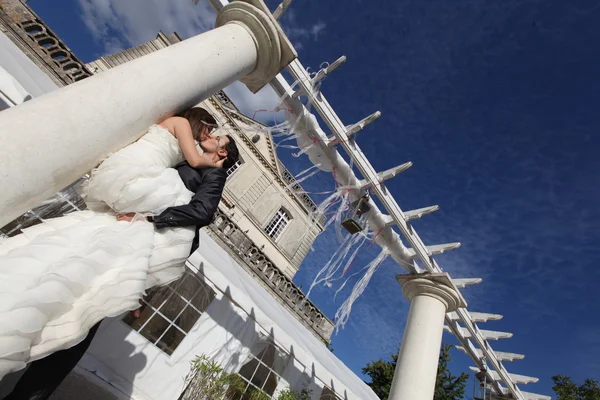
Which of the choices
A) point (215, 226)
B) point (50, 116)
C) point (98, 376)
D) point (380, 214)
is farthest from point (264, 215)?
point (50, 116)

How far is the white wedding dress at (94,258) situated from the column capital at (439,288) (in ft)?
16.5

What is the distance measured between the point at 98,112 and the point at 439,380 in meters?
21.2

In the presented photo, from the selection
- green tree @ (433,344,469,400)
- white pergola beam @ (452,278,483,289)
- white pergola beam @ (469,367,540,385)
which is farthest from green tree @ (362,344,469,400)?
white pergola beam @ (452,278,483,289)

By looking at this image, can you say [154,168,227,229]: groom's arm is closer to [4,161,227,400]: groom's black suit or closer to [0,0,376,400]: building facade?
[4,161,227,400]: groom's black suit

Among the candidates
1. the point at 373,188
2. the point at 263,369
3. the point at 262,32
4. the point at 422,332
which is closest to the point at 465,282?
the point at 422,332

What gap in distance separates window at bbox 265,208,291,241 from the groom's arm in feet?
55.2

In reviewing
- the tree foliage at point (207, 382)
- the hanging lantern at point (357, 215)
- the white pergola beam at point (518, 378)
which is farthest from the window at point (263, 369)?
the white pergola beam at point (518, 378)

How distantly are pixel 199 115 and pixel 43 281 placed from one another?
70.8 inches

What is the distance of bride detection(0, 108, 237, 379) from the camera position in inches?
58.0

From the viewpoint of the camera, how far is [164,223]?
6.93ft

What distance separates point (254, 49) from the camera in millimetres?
3711

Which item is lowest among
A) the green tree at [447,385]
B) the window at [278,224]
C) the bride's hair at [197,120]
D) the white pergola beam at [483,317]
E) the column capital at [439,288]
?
the bride's hair at [197,120]

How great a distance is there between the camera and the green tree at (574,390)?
48.0 feet

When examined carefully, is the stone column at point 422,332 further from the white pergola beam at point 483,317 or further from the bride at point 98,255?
the bride at point 98,255
